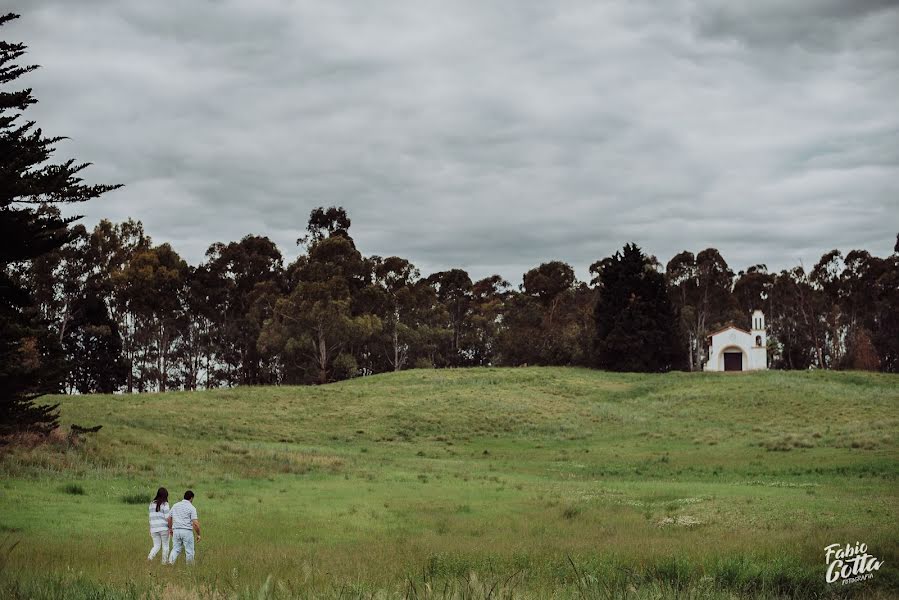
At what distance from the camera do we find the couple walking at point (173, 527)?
1677 cm

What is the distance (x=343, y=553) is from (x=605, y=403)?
59.8 metres

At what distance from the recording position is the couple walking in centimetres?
1677

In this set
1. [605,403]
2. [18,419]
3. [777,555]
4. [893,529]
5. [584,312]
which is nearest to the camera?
[777,555]

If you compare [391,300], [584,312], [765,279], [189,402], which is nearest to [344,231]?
[391,300]

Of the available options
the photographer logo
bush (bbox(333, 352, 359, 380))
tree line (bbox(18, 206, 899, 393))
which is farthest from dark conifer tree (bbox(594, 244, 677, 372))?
the photographer logo

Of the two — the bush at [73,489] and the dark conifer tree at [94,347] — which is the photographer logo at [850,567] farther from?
the dark conifer tree at [94,347]

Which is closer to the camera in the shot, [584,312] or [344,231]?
[344,231]

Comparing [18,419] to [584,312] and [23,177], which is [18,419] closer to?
[23,177]

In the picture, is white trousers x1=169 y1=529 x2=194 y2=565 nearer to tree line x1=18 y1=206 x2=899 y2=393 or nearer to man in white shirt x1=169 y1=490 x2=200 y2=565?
man in white shirt x1=169 y1=490 x2=200 y2=565

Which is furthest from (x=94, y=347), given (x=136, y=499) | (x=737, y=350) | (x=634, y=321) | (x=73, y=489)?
(x=136, y=499)

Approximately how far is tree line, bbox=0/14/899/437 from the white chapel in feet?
14.7

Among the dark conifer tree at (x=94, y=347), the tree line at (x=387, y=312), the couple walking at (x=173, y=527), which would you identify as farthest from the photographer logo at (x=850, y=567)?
the dark conifer tree at (x=94, y=347)

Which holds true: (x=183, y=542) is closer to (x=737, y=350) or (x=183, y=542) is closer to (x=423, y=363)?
(x=737, y=350)

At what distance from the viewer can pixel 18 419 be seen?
2284 centimetres
